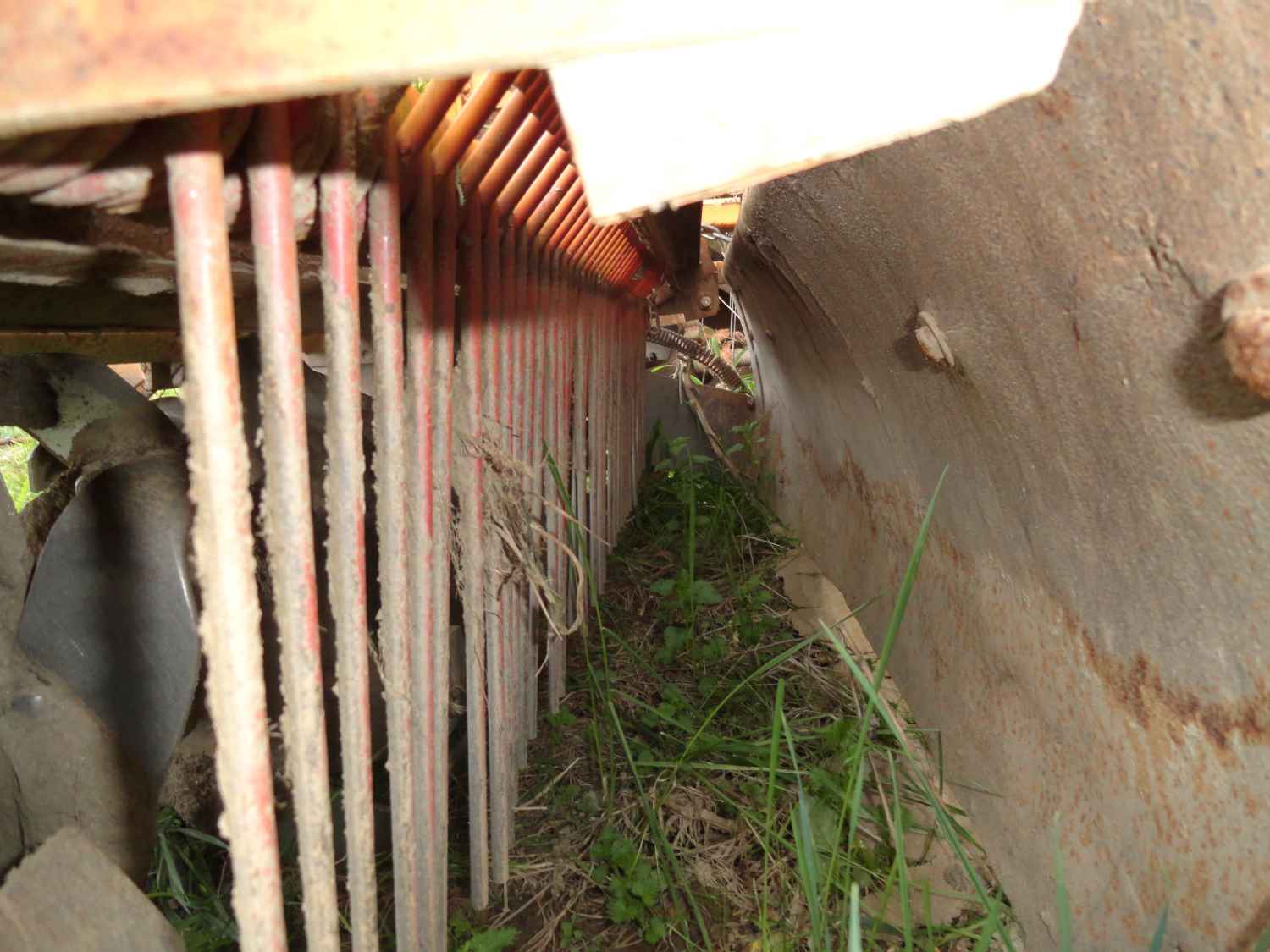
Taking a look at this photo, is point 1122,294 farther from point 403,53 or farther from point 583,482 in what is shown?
point 583,482

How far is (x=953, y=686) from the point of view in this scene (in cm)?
208

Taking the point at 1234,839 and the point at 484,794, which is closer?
the point at 1234,839

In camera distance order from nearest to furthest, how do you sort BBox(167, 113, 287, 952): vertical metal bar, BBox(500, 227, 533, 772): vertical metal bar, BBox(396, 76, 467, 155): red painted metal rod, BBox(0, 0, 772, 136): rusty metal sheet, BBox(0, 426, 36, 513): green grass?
BBox(0, 0, 772, 136): rusty metal sheet, BBox(167, 113, 287, 952): vertical metal bar, BBox(396, 76, 467, 155): red painted metal rod, BBox(500, 227, 533, 772): vertical metal bar, BBox(0, 426, 36, 513): green grass

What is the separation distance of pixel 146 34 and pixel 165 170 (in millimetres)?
170

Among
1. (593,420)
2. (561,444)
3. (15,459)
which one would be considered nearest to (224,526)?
(561,444)

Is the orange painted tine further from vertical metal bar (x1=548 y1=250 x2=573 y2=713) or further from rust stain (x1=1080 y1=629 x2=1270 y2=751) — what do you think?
rust stain (x1=1080 y1=629 x2=1270 y2=751)

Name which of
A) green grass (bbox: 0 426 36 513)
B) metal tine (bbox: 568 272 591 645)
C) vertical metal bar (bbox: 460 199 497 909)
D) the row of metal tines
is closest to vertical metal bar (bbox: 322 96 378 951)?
the row of metal tines

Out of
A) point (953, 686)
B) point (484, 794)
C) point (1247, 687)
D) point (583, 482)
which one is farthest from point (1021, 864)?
point (583, 482)

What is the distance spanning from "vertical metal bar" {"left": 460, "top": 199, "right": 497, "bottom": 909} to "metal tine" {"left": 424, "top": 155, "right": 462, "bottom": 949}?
4 cm

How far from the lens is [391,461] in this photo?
3.92ft

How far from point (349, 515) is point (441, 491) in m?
0.34

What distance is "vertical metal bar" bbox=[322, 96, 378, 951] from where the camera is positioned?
3.10 feet

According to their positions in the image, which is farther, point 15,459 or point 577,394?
point 15,459

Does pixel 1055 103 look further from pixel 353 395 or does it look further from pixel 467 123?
pixel 353 395
